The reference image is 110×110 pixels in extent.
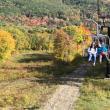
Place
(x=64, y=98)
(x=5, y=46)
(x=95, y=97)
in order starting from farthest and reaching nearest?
(x=5, y=46)
(x=95, y=97)
(x=64, y=98)

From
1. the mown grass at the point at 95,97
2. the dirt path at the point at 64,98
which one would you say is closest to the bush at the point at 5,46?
the mown grass at the point at 95,97

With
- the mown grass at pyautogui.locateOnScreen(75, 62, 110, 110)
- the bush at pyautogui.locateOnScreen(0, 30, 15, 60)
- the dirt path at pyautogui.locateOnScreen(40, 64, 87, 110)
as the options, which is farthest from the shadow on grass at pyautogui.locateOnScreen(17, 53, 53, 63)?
the mown grass at pyautogui.locateOnScreen(75, 62, 110, 110)

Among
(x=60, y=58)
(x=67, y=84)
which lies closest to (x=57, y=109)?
(x=67, y=84)

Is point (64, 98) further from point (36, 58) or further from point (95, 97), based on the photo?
point (36, 58)

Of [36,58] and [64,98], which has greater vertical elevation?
[64,98]

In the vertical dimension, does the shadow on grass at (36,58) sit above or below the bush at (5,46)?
below

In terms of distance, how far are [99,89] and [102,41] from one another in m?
14.9

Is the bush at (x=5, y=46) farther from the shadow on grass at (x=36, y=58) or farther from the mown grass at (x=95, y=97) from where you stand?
the mown grass at (x=95, y=97)

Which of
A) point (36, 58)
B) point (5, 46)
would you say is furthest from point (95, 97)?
point (36, 58)

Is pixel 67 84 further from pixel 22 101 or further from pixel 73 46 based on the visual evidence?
pixel 73 46

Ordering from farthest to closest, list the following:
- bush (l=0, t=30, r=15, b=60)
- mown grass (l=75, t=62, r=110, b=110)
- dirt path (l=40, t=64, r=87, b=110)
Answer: bush (l=0, t=30, r=15, b=60)
mown grass (l=75, t=62, r=110, b=110)
dirt path (l=40, t=64, r=87, b=110)

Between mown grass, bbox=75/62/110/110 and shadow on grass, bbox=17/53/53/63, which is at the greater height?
mown grass, bbox=75/62/110/110

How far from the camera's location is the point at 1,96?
4928cm

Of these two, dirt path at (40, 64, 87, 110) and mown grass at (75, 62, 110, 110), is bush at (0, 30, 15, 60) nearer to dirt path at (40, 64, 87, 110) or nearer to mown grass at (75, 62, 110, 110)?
mown grass at (75, 62, 110, 110)
